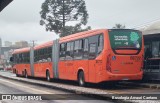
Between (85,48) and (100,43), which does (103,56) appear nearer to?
(100,43)

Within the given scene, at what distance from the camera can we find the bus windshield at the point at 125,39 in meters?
19.0

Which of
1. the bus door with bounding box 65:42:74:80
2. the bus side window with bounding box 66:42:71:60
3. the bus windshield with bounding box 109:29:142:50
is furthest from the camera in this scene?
the bus side window with bounding box 66:42:71:60

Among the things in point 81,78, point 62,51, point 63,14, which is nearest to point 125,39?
point 81,78

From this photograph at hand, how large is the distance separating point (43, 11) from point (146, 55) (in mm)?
60754

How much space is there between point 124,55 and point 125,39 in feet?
2.65

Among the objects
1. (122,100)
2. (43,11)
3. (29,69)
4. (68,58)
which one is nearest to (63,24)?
(43,11)

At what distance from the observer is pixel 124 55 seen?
1897 cm

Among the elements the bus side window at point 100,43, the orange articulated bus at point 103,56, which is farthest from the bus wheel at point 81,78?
the bus side window at point 100,43

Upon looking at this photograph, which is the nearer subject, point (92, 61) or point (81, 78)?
Result: point (92, 61)

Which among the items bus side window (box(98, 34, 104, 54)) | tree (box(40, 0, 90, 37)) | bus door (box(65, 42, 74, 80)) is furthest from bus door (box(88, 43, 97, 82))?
tree (box(40, 0, 90, 37))

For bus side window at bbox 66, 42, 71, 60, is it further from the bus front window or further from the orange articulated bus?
the bus front window

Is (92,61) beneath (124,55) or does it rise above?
beneath

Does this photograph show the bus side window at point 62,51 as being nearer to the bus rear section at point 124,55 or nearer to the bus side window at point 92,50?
the bus side window at point 92,50

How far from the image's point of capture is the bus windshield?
18953 mm
